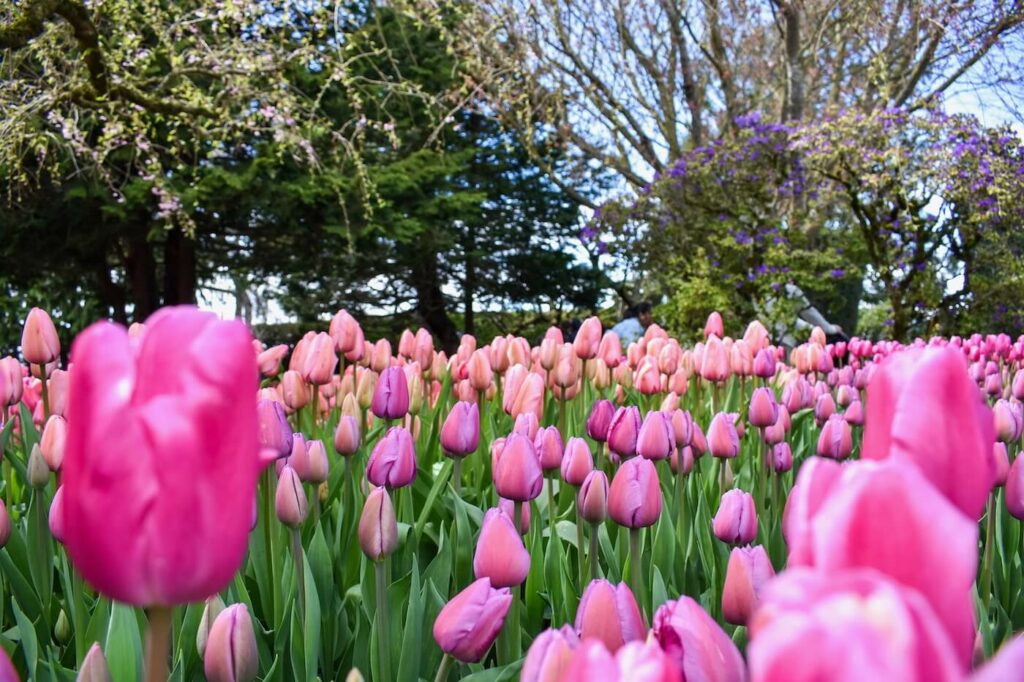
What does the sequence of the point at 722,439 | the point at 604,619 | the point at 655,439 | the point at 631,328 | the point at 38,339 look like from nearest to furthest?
1. the point at 604,619
2. the point at 655,439
3. the point at 722,439
4. the point at 38,339
5. the point at 631,328

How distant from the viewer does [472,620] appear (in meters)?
0.76

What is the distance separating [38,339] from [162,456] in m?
1.74

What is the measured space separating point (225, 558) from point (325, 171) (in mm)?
11113

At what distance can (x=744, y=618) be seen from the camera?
2.86ft

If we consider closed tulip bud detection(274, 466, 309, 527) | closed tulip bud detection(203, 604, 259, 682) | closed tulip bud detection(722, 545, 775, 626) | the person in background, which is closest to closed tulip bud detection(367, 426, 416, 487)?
closed tulip bud detection(274, 466, 309, 527)

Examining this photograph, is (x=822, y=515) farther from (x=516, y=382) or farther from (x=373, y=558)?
(x=516, y=382)

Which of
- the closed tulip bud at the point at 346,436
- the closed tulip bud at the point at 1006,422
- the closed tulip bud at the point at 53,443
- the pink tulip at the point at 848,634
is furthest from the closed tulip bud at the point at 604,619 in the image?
the closed tulip bud at the point at 1006,422

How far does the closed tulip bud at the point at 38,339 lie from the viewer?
1.88 meters

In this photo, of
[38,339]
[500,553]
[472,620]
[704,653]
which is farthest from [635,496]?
[38,339]

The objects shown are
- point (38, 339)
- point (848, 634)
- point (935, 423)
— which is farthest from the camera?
point (38, 339)

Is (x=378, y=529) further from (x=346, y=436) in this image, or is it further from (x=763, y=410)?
(x=763, y=410)

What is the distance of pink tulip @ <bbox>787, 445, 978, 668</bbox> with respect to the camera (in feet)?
0.87

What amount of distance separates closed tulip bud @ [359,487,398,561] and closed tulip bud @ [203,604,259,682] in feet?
0.79

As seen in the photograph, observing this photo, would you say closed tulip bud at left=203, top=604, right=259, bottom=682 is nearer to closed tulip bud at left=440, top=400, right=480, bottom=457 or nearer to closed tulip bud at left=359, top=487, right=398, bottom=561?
closed tulip bud at left=359, top=487, right=398, bottom=561
